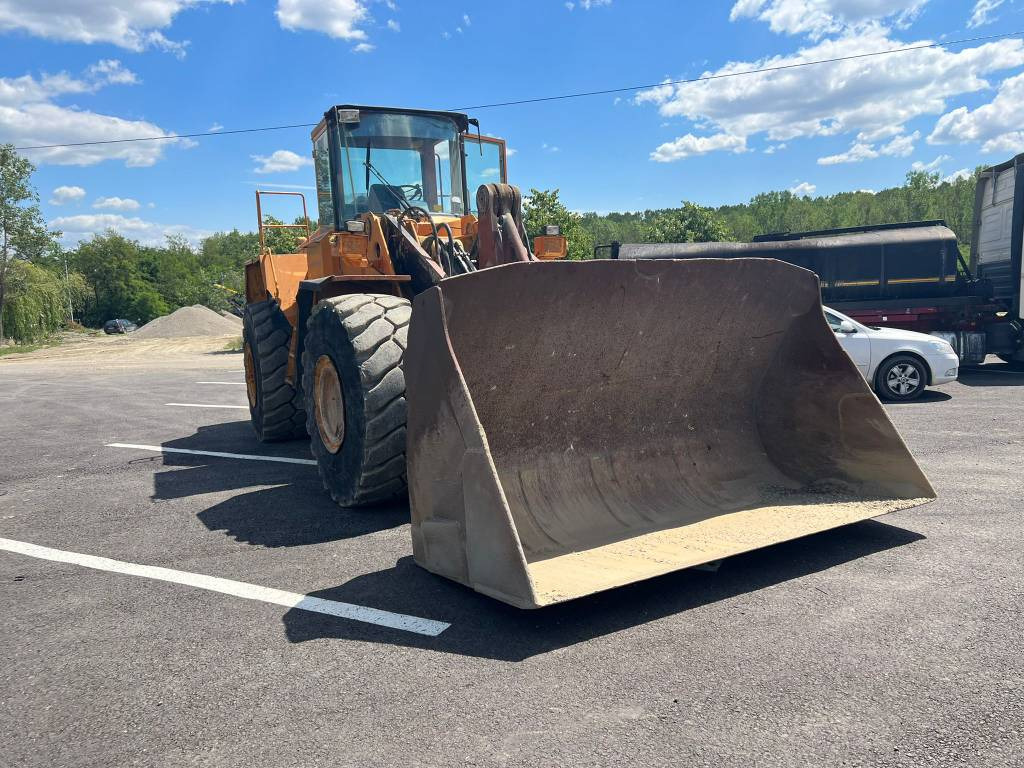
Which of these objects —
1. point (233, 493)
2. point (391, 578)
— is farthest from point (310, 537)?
point (233, 493)

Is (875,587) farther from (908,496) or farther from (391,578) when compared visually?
(391,578)

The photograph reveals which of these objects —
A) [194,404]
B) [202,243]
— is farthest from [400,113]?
[202,243]

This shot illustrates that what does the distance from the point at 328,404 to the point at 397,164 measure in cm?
251

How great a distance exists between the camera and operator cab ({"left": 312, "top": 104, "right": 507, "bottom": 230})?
259 inches

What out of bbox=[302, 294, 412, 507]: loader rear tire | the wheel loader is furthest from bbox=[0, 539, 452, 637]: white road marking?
bbox=[302, 294, 412, 507]: loader rear tire

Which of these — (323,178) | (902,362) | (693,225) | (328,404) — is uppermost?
(693,225)

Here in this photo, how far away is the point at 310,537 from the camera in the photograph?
4.80 m

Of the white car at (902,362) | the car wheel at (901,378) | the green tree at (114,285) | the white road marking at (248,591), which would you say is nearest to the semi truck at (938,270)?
the white car at (902,362)

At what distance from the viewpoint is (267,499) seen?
19.2 ft

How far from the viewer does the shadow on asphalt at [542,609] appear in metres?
3.25

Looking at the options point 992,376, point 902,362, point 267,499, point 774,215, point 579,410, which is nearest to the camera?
point 579,410

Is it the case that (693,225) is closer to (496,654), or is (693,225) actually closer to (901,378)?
(901,378)

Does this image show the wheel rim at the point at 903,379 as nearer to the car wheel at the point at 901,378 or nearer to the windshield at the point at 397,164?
the car wheel at the point at 901,378

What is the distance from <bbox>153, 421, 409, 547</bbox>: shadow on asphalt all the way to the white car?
7.78m
